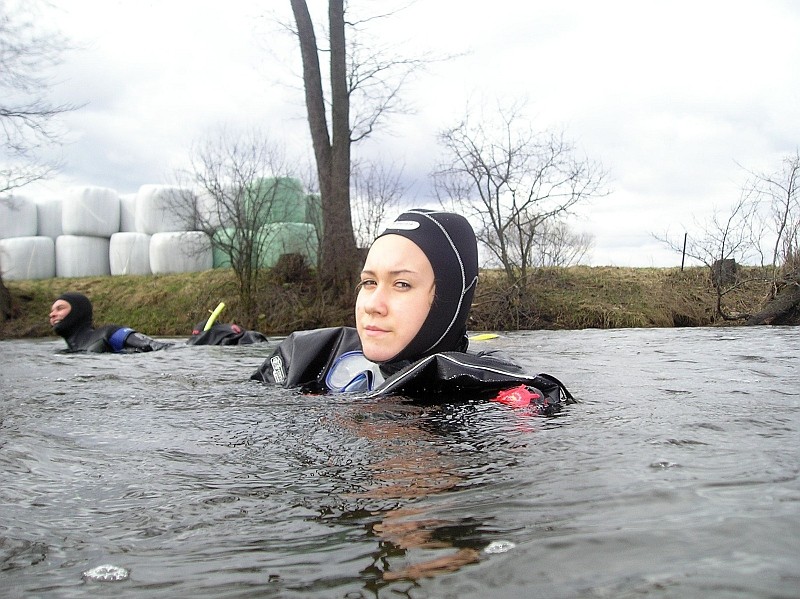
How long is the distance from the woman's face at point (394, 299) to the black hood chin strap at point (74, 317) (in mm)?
6334

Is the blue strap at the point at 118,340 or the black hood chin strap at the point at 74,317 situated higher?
the black hood chin strap at the point at 74,317

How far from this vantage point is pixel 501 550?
123cm

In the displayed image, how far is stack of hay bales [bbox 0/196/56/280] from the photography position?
23.5 meters

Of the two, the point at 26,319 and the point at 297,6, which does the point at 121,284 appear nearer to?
the point at 26,319

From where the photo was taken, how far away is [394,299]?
3555 millimetres

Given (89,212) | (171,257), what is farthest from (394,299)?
(89,212)

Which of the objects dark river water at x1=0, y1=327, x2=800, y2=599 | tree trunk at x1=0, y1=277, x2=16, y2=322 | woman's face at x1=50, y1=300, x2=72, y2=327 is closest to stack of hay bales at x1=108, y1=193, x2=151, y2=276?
tree trunk at x1=0, y1=277, x2=16, y2=322

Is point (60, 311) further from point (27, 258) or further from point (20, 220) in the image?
point (20, 220)

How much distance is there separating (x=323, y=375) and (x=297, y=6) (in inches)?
594

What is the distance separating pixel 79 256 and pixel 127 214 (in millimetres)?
2093

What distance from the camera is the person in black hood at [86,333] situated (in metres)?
8.54

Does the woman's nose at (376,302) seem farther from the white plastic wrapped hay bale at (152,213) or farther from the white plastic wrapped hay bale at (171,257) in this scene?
the white plastic wrapped hay bale at (152,213)

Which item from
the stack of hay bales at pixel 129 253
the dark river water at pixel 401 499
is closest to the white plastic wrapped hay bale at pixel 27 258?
the stack of hay bales at pixel 129 253

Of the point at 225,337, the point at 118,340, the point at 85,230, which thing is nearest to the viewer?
the point at 118,340
